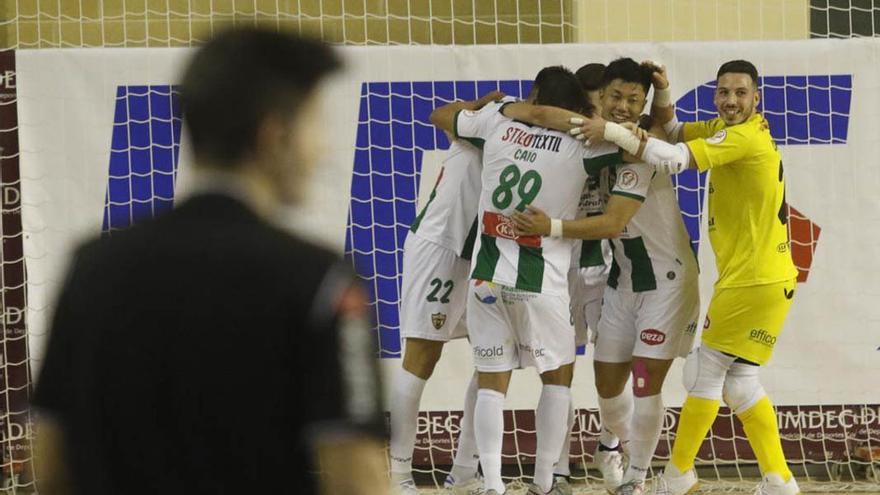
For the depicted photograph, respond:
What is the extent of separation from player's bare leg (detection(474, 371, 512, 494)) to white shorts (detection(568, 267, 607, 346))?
0.61 metres

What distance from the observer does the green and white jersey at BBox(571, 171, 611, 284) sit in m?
6.43

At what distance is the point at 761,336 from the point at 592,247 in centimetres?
91

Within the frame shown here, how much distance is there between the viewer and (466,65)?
7.67 metres

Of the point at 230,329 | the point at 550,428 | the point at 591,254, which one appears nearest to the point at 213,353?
the point at 230,329

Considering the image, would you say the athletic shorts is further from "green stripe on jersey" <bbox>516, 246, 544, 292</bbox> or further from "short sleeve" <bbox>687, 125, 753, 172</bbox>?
"green stripe on jersey" <bbox>516, 246, 544, 292</bbox>

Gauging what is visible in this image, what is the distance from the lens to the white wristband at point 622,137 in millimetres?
5887

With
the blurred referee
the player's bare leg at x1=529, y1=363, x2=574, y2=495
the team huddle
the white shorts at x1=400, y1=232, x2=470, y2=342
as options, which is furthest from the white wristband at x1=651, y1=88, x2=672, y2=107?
the blurred referee

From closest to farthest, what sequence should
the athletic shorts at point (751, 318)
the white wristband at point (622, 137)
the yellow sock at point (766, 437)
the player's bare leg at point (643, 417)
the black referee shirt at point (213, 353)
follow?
the black referee shirt at point (213, 353) < the white wristband at point (622, 137) < the athletic shorts at point (751, 318) < the yellow sock at point (766, 437) < the player's bare leg at point (643, 417)

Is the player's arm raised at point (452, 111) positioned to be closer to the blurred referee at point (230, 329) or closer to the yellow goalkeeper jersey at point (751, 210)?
the yellow goalkeeper jersey at point (751, 210)

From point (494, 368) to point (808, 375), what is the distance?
2.28m

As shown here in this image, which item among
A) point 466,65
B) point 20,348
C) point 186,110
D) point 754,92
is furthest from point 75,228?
point 186,110

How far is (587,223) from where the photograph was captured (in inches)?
240

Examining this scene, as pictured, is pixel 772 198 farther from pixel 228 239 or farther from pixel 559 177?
pixel 228 239

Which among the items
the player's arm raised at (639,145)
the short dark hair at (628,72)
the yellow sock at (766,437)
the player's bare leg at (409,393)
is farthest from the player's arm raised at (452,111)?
the yellow sock at (766,437)
